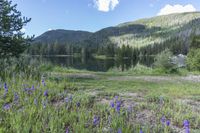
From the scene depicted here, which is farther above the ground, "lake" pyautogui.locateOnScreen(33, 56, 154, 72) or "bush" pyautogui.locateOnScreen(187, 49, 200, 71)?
"bush" pyautogui.locateOnScreen(187, 49, 200, 71)

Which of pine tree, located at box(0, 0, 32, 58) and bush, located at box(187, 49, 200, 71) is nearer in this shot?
pine tree, located at box(0, 0, 32, 58)

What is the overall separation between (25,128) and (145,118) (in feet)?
Result: 7.23

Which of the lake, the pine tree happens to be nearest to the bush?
the lake

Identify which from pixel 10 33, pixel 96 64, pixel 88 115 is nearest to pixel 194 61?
pixel 10 33

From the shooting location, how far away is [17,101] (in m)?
4.77

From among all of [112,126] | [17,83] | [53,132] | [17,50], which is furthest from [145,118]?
[17,50]

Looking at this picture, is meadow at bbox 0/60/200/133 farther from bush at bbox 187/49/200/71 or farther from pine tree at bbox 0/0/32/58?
bush at bbox 187/49/200/71

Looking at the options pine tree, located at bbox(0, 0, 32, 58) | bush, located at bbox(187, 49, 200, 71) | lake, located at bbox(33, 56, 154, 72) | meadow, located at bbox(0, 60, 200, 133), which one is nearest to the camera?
meadow, located at bbox(0, 60, 200, 133)

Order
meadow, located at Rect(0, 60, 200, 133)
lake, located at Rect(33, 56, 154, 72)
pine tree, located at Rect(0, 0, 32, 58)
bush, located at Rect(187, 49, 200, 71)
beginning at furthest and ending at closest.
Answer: lake, located at Rect(33, 56, 154, 72), bush, located at Rect(187, 49, 200, 71), pine tree, located at Rect(0, 0, 32, 58), meadow, located at Rect(0, 60, 200, 133)

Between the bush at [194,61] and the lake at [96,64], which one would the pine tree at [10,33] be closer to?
the lake at [96,64]

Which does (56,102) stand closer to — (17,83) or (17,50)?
(17,83)

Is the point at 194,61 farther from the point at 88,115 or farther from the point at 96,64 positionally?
the point at 96,64

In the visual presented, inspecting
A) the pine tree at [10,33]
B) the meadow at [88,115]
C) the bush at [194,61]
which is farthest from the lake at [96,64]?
the meadow at [88,115]

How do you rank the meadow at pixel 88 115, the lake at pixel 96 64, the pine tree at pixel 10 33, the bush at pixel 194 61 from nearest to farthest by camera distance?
1. the meadow at pixel 88 115
2. the pine tree at pixel 10 33
3. the bush at pixel 194 61
4. the lake at pixel 96 64
